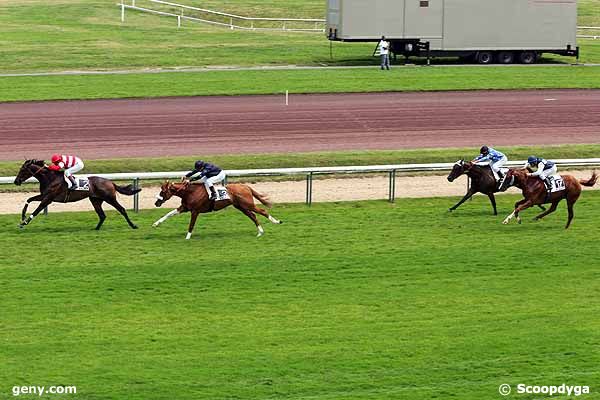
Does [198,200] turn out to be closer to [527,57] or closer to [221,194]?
[221,194]

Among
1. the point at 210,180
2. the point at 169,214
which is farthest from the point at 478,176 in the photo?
the point at 169,214

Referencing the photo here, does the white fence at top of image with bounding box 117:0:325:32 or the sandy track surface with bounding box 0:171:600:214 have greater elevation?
the white fence at top of image with bounding box 117:0:325:32

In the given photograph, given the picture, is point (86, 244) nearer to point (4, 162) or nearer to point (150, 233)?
point (150, 233)

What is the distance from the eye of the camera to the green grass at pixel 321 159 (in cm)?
2919

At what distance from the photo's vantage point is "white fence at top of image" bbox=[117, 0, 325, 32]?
62.2 m

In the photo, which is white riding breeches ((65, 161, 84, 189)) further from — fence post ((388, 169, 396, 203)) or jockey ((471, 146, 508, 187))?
jockey ((471, 146, 508, 187))

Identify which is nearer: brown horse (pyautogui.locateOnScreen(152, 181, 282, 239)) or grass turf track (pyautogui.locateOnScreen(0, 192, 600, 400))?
grass turf track (pyautogui.locateOnScreen(0, 192, 600, 400))

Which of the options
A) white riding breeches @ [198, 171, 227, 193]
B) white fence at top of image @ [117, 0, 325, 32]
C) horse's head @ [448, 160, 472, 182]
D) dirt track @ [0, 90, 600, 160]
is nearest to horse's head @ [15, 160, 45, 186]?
white riding breeches @ [198, 171, 227, 193]

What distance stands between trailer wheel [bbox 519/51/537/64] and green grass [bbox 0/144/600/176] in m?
16.2

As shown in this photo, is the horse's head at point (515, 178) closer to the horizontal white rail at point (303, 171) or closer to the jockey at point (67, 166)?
the horizontal white rail at point (303, 171)

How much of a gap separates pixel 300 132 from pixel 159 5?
32.8 metres

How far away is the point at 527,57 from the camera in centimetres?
4878

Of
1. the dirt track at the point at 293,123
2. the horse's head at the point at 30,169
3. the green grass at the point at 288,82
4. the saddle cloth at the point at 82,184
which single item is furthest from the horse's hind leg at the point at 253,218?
→ the green grass at the point at 288,82

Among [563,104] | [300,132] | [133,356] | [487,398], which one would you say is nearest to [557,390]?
[487,398]
